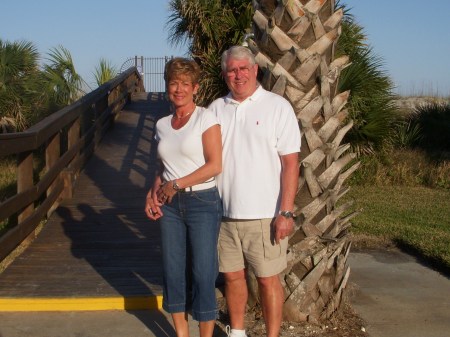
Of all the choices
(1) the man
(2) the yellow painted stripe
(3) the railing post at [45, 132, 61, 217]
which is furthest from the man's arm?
(3) the railing post at [45, 132, 61, 217]

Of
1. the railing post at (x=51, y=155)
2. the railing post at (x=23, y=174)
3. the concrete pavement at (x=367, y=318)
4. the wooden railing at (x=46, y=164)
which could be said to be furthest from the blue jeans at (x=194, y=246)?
the railing post at (x=51, y=155)

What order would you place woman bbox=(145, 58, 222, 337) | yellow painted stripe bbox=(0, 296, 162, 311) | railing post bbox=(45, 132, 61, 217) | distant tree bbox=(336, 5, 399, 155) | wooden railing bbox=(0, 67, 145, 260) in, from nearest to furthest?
1. woman bbox=(145, 58, 222, 337)
2. yellow painted stripe bbox=(0, 296, 162, 311)
3. wooden railing bbox=(0, 67, 145, 260)
4. railing post bbox=(45, 132, 61, 217)
5. distant tree bbox=(336, 5, 399, 155)

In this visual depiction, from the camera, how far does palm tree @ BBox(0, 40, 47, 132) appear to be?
1255 cm

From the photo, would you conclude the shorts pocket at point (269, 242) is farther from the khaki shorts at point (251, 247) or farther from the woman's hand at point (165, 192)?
the woman's hand at point (165, 192)

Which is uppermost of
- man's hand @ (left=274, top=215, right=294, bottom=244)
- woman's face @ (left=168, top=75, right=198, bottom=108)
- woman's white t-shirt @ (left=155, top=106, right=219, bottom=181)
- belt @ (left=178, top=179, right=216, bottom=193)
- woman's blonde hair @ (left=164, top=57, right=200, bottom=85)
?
woman's blonde hair @ (left=164, top=57, right=200, bottom=85)

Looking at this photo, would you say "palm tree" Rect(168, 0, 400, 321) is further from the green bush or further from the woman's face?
the green bush

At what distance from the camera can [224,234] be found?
432 cm

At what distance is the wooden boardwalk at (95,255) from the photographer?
17.7 feet

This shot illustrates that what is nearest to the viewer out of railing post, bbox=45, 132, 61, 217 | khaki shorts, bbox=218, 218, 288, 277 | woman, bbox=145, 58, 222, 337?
woman, bbox=145, 58, 222, 337

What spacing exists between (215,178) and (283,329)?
126 centimetres

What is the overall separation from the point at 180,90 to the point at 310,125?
1.08 meters

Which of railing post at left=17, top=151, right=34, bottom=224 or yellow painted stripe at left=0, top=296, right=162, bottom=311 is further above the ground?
railing post at left=17, top=151, right=34, bottom=224

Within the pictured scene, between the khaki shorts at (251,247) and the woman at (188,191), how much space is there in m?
0.11

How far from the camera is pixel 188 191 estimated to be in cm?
411
